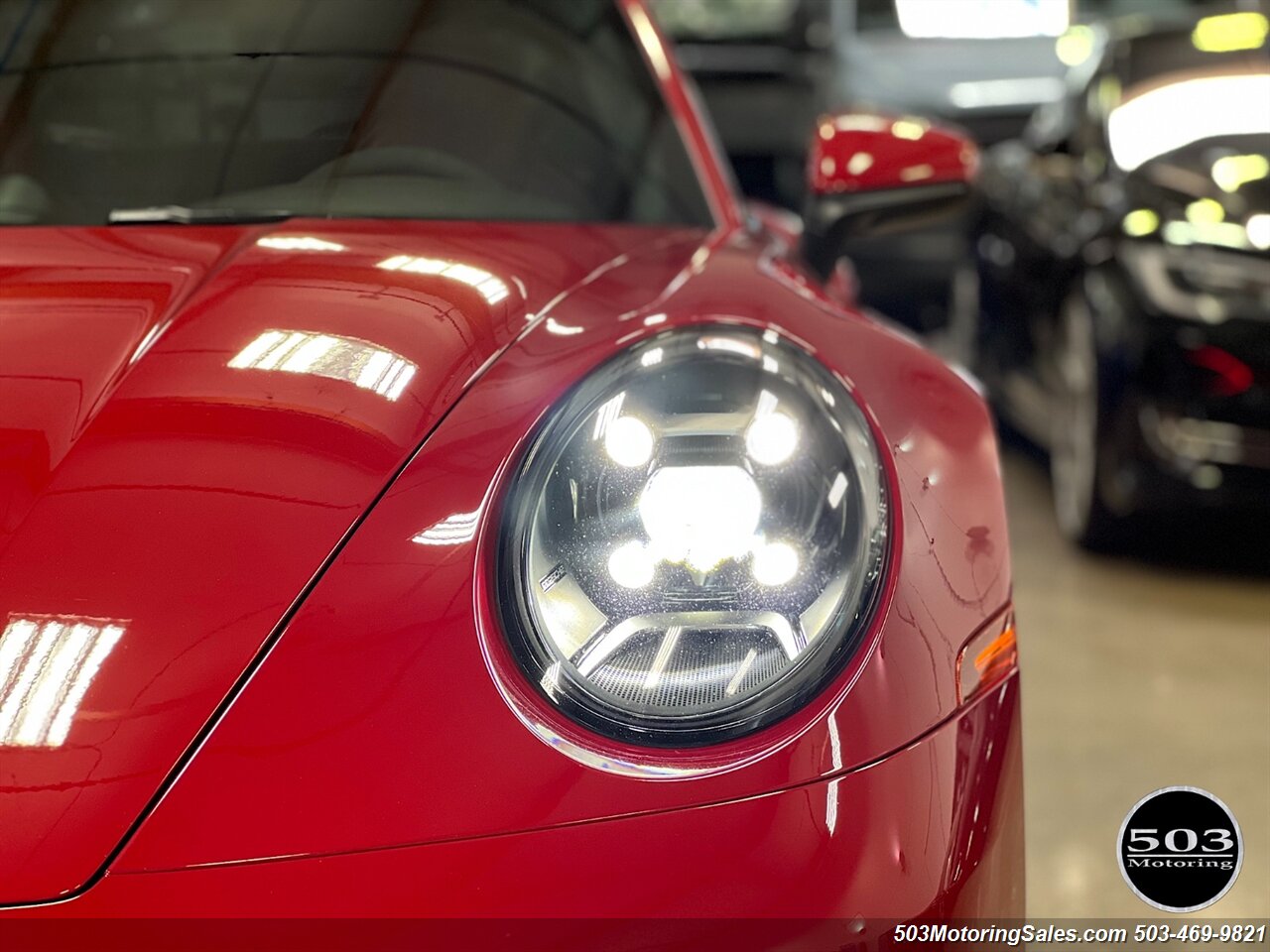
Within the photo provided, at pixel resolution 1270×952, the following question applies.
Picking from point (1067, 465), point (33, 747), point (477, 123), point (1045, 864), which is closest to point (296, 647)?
point (33, 747)

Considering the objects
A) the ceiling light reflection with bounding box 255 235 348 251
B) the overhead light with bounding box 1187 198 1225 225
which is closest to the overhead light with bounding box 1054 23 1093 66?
the overhead light with bounding box 1187 198 1225 225

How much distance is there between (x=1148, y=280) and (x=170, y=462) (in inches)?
105

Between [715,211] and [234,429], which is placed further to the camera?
[715,211]

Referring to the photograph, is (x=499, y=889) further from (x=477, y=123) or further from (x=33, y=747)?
(x=477, y=123)

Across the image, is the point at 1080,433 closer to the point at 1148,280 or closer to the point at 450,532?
the point at 1148,280

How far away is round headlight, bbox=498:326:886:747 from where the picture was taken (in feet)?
3.11

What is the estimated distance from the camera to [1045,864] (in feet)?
6.51

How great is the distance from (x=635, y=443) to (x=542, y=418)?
2.6 inches

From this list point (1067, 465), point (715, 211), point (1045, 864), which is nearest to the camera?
point (715, 211)

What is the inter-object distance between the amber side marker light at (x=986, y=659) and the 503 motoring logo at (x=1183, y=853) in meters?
0.20

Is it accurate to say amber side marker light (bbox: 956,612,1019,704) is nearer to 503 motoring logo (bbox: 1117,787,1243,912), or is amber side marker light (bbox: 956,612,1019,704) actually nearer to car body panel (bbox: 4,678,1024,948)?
car body panel (bbox: 4,678,1024,948)

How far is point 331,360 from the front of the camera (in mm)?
1063

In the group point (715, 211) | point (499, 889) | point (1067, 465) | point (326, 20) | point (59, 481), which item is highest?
point (1067, 465)

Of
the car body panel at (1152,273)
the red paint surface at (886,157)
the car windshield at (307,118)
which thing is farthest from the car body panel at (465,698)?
the car body panel at (1152,273)
